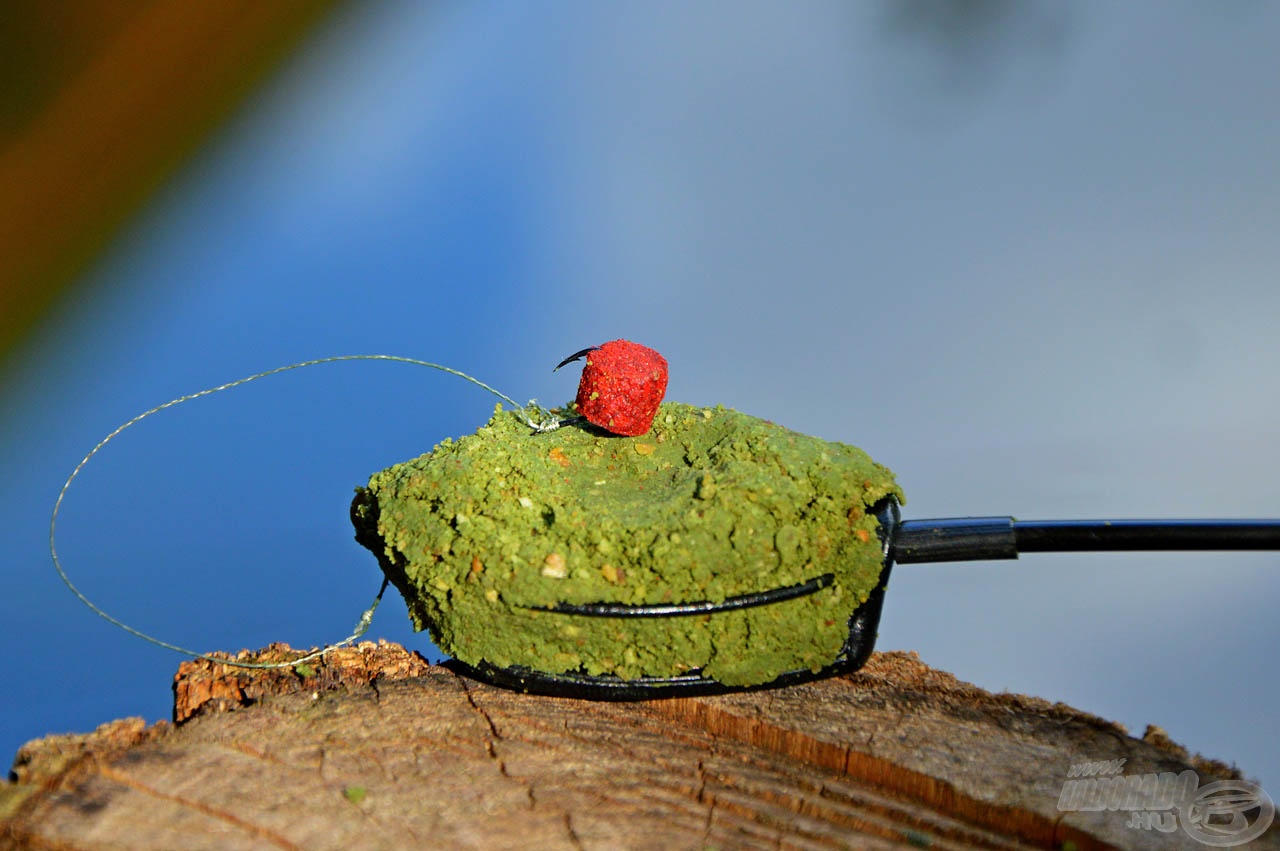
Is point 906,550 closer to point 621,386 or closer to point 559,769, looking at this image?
point 621,386

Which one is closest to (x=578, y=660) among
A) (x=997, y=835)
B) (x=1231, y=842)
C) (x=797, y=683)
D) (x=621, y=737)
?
(x=621, y=737)

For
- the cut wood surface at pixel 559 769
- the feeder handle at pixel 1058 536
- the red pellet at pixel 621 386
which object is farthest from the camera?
the red pellet at pixel 621 386

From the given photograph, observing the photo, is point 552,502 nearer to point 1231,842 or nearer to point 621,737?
point 621,737
